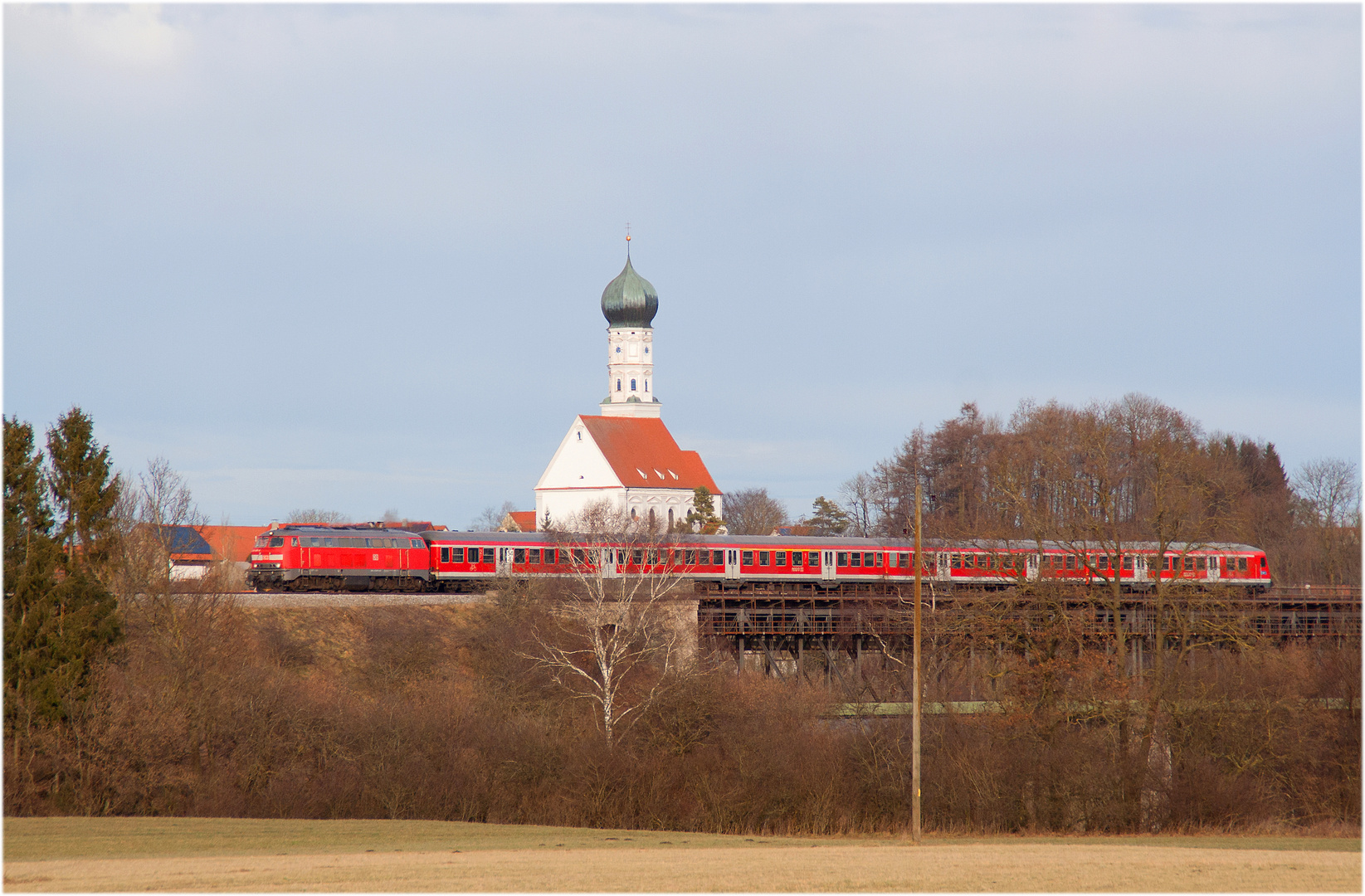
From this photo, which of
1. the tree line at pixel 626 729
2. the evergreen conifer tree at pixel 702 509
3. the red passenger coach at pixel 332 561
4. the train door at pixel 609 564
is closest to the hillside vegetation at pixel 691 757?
the tree line at pixel 626 729

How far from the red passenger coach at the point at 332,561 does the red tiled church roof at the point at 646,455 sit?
153ft

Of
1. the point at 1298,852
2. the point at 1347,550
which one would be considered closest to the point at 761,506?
the point at 1347,550

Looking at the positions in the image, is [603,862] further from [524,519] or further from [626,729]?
[524,519]

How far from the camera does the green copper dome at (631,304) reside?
120 meters

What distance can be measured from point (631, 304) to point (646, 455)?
23.1 m

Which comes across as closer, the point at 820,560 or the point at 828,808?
the point at 828,808

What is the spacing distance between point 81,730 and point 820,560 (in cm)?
3072

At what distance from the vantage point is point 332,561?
49.4 metres

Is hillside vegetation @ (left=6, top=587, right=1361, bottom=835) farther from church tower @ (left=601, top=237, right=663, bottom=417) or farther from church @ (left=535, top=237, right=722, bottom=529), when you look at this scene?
church tower @ (left=601, top=237, right=663, bottom=417)

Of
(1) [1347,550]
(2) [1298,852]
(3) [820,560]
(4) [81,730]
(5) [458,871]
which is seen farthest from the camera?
(1) [1347,550]

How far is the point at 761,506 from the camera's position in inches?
4845

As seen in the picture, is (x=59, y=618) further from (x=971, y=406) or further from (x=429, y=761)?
(x=971, y=406)

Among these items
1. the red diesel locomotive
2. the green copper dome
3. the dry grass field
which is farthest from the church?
the dry grass field

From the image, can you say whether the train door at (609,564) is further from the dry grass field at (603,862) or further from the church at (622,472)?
the church at (622,472)
